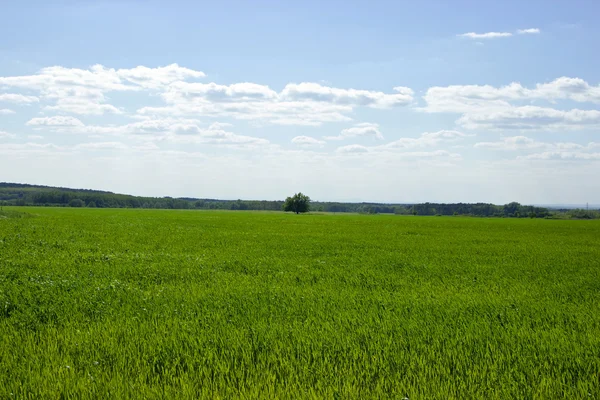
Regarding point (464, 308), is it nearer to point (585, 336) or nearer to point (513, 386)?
point (585, 336)

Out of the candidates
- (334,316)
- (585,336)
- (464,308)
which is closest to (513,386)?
(585,336)

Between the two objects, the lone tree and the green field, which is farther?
the lone tree

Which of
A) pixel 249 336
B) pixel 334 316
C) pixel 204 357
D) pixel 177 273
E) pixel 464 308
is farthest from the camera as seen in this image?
pixel 177 273

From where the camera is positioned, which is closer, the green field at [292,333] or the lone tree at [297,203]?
the green field at [292,333]

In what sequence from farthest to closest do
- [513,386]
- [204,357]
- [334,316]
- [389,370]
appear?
[334,316]
[204,357]
[389,370]
[513,386]

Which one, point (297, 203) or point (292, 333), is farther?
point (297, 203)

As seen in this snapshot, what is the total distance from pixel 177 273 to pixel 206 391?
9.49 meters

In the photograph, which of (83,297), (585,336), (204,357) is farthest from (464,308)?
(83,297)

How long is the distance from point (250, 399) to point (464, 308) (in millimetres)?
6484

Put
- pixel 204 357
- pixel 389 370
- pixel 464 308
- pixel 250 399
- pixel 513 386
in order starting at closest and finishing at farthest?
pixel 250 399, pixel 513 386, pixel 389 370, pixel 204 357, pixel 464 308

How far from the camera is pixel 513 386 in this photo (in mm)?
6070

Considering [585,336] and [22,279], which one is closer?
[585,336]

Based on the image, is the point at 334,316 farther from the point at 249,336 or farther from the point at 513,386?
the point at 513,386

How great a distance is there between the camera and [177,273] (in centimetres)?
1493
